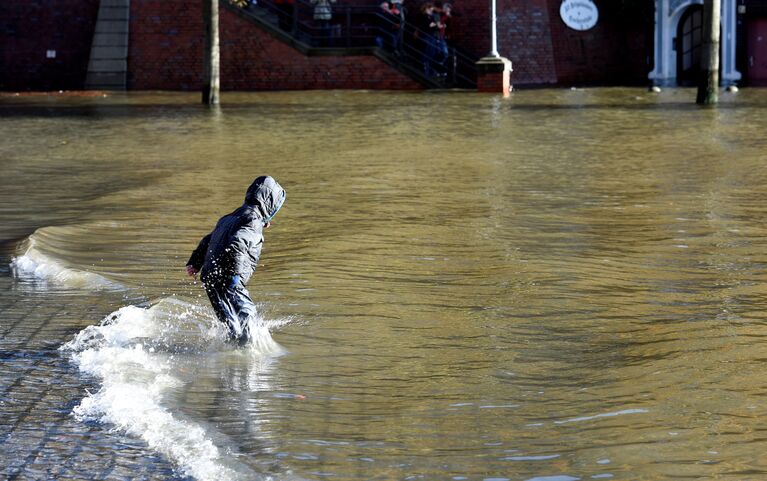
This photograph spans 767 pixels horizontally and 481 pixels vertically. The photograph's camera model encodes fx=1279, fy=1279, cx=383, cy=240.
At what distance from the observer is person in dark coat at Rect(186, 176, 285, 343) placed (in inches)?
302

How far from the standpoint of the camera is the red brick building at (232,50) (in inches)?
1320

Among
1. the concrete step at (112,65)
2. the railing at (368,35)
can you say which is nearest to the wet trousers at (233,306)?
the railing at (368,35)

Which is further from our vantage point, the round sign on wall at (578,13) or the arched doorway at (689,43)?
the arched doorway at (689,43)

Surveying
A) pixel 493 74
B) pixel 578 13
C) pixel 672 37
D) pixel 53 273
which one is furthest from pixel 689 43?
pixel 53 273

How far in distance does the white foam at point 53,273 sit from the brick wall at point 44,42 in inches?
995

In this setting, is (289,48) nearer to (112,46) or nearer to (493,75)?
(112,46)

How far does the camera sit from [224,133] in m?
20.8

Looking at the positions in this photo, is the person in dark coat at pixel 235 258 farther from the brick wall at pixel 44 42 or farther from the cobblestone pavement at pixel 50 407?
the brick wall at pixel 44 42

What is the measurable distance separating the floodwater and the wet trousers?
17 centimetres

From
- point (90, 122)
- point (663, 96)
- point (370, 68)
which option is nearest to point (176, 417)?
point (90, 122)

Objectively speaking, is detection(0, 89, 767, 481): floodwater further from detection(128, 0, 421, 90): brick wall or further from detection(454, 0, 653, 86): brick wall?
detection(454, 0, 653, 86): brick wall

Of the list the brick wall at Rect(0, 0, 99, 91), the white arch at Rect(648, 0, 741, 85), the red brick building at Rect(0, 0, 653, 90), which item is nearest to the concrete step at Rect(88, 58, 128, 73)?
the red brick building at Rect(0, 0, 653, 90)

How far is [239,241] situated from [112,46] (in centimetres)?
2797

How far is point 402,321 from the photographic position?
8.30 metres
